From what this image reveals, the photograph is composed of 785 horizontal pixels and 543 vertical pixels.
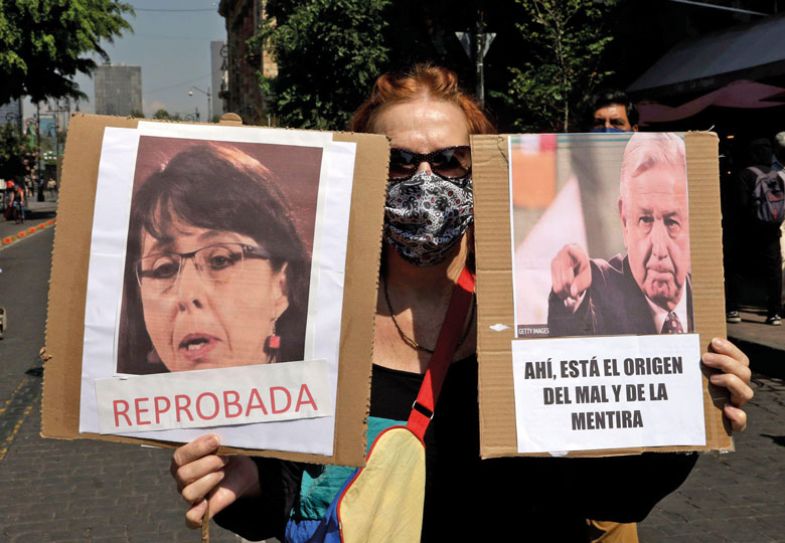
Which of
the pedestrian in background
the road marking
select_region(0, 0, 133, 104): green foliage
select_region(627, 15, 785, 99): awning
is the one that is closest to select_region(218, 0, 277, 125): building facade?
select_region(0, 0, 133, 104): green foliage

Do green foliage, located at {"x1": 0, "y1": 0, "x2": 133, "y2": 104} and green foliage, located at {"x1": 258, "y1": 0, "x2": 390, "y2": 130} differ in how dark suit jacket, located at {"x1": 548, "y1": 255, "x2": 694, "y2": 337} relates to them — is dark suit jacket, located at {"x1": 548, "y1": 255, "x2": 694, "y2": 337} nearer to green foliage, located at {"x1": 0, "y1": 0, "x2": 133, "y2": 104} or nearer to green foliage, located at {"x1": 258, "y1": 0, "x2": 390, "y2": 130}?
green foliage, located at {"x1": 258, "y1": 0, "x2": 390, "y2": 130}

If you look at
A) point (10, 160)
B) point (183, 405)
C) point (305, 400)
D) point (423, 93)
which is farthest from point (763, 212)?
point (10, 160)

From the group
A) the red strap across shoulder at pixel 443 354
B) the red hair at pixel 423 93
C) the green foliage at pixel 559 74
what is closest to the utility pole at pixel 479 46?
the green foliage at pixel 559 74

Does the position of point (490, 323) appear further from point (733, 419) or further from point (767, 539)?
point (767, 539)

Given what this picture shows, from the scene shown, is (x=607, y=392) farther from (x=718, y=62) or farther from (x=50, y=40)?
(x=50, y=40)

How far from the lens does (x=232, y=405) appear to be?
1689 millimetres

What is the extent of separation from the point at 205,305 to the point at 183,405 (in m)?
0.19

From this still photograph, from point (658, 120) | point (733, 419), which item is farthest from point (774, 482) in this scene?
point (658, 120)

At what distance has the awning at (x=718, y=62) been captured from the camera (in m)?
12.7

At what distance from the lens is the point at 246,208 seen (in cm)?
172

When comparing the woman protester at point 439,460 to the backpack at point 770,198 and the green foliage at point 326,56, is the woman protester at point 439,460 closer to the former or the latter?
the backpack at point 770,198

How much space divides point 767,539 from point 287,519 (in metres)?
3.43

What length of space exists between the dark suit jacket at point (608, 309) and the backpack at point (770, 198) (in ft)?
27.2

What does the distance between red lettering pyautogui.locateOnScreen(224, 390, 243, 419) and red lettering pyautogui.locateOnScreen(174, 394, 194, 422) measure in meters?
0.07
